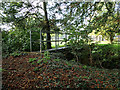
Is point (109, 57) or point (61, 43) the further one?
point (109, 57)

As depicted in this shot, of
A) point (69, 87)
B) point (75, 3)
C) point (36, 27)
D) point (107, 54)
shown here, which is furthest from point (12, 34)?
point (107, 54)

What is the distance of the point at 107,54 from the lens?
5.54 m

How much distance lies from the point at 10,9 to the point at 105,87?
3874mm

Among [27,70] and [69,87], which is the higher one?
[27,70]

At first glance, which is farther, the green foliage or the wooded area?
the green foliage

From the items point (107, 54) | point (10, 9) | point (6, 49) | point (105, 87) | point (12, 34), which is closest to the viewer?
point (105, 87)

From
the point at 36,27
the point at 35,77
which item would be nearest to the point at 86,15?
the point at 35,77

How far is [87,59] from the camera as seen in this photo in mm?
5770

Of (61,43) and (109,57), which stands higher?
(61,43)

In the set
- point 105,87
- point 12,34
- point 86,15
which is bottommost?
point 105,87

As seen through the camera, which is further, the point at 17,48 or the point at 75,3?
the point at 17,48

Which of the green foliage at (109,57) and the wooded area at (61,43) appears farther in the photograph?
the green foliage at (109,57)

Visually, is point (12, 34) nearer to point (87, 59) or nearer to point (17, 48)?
point (17, 48)

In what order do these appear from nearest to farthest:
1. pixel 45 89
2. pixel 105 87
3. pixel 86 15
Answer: pixel 45 89 → pixel 105 87 → pixel 86 15
